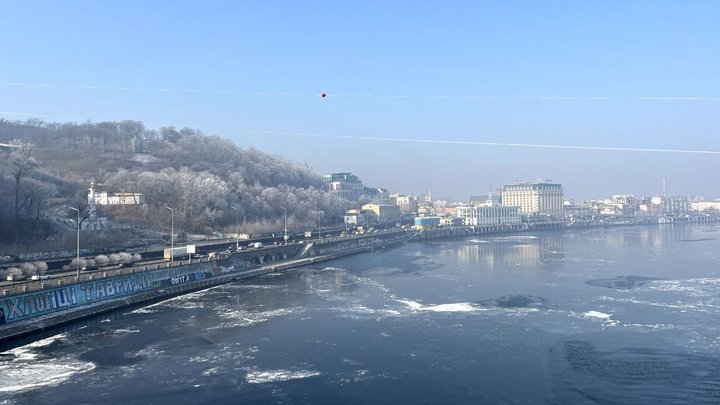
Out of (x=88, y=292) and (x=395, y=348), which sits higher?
(x=88, y=292)

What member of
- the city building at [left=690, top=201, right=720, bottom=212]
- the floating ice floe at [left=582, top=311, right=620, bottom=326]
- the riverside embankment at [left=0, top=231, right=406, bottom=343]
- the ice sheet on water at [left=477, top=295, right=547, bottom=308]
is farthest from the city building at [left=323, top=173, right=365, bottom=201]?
the city building at [left=690, top=201, right=720, bottom=212]

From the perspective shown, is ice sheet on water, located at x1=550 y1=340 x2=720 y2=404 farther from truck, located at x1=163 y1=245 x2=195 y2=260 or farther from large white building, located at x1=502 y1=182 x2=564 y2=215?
large white building, located at x1=502 y1=182 x2=564 y2=215

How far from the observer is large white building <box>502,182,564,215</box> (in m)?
90.7

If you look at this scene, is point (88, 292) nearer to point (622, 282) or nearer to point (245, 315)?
point (245, 315)

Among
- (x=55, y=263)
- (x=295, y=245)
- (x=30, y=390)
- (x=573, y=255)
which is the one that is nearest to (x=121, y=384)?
(x=30, y=390)

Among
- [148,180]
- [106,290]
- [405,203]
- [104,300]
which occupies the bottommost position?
[104,300]

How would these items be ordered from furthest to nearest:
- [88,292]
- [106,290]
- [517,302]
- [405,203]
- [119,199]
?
1. [405,203]
2. [119,199]
3. [517,302]
4. [106,290]
5. [88,292]

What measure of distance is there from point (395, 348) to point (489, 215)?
61.4 meters

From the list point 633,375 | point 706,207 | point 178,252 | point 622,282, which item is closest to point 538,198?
point 706,207

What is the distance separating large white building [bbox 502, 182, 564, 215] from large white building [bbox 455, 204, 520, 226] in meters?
19.0

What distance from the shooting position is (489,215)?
7081 cm

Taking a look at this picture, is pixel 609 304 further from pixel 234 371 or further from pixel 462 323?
pixel 234 371

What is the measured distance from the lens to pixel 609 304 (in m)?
16.2

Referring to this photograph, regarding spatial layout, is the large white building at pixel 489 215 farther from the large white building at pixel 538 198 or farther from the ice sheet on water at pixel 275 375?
the ice sheet on water at pixel 275 375
